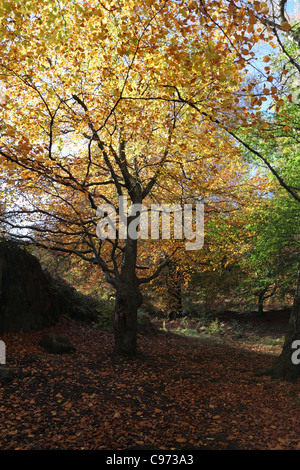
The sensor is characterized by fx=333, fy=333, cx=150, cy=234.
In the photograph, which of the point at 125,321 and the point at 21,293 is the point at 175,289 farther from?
the point at 21,293

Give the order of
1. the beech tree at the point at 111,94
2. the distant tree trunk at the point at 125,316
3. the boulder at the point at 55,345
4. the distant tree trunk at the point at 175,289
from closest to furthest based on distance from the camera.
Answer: the beech tree at the point at 111,94 → the boulder at the point at 55,345 → the distant tree trunk at the point at 125,316 → the distant tree trunk at the point at 175,289

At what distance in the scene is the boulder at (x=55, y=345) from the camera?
8656mm

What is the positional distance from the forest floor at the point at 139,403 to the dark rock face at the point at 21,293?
0.46 metres

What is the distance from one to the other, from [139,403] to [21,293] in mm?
5459

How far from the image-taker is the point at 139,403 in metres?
6.11

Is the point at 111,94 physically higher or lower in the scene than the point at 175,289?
higher

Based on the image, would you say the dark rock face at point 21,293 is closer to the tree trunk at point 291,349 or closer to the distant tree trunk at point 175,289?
Answer: the tree trunk at point 291,349

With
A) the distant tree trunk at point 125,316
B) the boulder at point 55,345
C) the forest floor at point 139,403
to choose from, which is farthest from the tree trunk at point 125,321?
the boulder at point 55,345

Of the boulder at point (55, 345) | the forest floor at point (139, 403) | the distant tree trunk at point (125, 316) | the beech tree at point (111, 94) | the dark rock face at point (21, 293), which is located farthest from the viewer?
the dark rock face at point (21, 293)

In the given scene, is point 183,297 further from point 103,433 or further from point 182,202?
point 103,433

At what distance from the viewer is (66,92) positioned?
838 centimetres

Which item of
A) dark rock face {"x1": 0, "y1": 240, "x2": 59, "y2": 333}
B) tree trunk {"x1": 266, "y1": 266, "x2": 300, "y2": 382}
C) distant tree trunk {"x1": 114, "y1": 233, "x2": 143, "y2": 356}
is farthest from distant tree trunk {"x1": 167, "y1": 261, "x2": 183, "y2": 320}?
tree trunk {"x1": 266, "y1": 266, "x2": 300, "y2": 382}

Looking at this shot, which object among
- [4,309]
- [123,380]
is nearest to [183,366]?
[123,380]

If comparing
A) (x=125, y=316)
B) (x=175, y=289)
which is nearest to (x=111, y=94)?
(x=125, y=316)
